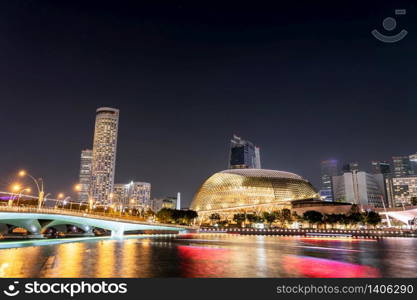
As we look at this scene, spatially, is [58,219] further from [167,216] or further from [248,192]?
[248,192]

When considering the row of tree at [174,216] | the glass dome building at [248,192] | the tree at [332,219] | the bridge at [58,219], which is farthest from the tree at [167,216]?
the tree at [332,219]

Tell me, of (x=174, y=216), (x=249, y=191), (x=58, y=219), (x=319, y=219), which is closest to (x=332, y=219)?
(x=319, y=219)

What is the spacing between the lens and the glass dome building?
5926 inches

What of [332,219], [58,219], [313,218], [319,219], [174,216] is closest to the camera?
[58,219]

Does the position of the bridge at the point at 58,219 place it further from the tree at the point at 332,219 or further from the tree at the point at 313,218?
the tree at the point at 332,219

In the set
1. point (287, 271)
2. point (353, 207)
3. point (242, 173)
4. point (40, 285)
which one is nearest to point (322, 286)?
point (287, 271)

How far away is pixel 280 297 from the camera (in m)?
11.4

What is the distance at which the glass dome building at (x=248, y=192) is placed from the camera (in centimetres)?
15051

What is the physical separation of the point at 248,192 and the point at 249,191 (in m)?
0.83

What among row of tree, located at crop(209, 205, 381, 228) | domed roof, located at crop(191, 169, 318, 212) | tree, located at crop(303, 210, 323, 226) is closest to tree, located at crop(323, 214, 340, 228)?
row of tree, located at crop(209, 205, 381, 228)

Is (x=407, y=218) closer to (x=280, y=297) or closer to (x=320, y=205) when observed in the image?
(x=320, y=205)

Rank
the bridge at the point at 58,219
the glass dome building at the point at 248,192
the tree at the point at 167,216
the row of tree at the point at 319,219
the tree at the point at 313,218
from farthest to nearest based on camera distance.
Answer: the glass dome building at the point at 248,192, the tree at the point at 167,216, the tree at the point at 313,218, the row of tree at the point at 319,219, the bridge at the point at 58,219

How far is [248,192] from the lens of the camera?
159m

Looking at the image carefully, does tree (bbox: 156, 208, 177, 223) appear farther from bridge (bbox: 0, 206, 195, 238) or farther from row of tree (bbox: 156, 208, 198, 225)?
bridge (bbox: 0, 206, 195, 238)
